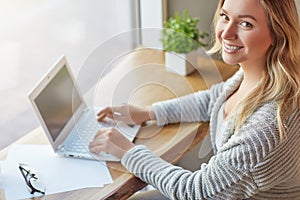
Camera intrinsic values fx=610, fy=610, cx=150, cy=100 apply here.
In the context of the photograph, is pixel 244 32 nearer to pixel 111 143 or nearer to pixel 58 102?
pixel 111 143

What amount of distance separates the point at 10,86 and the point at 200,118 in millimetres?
595

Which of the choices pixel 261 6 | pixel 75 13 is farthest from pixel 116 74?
pixel 261 6

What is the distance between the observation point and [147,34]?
1773 millimetres

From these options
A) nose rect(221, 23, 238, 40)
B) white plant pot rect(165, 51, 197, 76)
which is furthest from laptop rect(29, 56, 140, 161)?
nose rect(221, 23, 238, 40)

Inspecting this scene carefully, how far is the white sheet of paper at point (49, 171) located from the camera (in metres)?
1.51

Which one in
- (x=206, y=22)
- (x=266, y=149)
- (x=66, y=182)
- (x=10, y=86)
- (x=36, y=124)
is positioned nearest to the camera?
(x=266, y=149)

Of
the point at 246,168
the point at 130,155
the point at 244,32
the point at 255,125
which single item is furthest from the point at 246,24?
the point at 130,155

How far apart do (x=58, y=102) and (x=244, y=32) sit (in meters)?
0.57

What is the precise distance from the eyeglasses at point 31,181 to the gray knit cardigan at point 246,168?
224mm

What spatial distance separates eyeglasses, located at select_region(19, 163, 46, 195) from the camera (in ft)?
4.87

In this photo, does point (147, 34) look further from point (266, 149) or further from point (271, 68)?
point (266, 149)

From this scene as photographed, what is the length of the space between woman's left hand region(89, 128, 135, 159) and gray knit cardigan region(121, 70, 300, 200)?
4cm

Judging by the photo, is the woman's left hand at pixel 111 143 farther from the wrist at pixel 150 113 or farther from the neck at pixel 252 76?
the neck at pixel 252 76

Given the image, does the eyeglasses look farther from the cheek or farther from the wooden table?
the cheek
